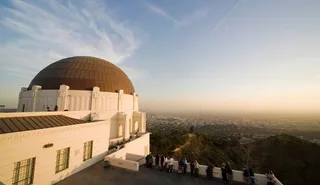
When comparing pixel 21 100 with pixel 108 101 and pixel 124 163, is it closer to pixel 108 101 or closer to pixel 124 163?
pixel 108 101

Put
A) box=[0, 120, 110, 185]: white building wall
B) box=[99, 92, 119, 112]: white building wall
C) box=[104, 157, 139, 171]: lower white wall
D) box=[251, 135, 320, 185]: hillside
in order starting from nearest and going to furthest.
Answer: box=[0, 120, 110, 185]: white building wall, box=[104, 157, 139, 171]: lower white wall, box=[99, 92, 119, 112]: white building wall, box=[251, 135, 320, 185]: hillside

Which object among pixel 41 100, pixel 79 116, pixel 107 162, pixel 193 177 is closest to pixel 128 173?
pixel 107 162

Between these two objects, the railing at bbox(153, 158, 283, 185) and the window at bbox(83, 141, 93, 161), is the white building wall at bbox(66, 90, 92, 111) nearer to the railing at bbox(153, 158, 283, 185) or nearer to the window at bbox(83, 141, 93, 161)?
the window at bbox(83, 141, 93, 161)

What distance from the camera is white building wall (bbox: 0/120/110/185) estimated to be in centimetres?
895

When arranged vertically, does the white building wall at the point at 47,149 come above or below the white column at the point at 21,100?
below

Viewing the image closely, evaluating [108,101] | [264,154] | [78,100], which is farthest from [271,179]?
[264,154]

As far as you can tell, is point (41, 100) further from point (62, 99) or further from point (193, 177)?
point (193, 177)

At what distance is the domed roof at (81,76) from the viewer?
74.8ft

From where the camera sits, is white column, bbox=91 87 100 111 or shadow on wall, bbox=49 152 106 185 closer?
shadow on wall, bbox=49 152 106 185

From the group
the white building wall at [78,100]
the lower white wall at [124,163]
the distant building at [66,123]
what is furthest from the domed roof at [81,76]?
the lower white wall at [124,163]

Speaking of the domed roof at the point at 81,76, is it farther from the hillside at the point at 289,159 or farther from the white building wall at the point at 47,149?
the hillside at the point at 289,159

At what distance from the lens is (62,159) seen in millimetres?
12461

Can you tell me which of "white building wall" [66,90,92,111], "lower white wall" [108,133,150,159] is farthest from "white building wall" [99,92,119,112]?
"lower white wall" [108,133,150,159]

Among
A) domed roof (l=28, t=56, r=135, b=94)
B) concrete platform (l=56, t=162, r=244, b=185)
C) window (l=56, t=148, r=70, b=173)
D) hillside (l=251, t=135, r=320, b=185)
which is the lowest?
hillside (l=251, t=135, r=320, b=185)
